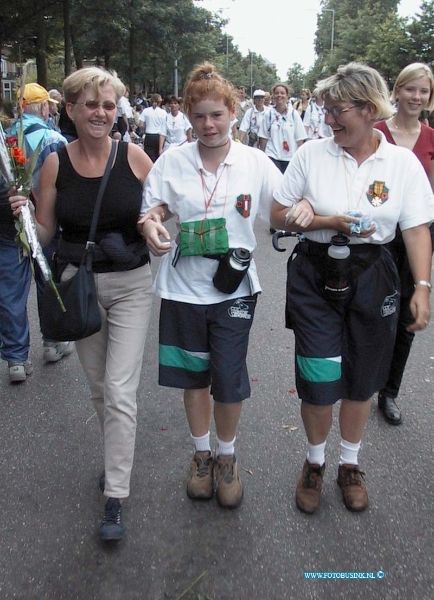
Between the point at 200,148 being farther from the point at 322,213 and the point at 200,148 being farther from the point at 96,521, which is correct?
the point at 96,521

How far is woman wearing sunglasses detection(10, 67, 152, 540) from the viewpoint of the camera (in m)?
2.73

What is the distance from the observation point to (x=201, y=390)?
9.85ft

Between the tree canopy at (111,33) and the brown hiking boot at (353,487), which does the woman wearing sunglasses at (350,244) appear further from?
the tree canopy at (111,33)

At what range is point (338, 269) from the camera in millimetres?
2621

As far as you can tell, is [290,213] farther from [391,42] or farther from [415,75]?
[391,42]

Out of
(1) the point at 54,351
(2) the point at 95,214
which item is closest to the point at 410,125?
(2) the point at 95,214

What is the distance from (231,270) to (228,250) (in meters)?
0.10

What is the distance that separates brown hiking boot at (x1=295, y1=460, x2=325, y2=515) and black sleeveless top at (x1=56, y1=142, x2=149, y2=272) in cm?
133

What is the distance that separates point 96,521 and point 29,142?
243cm

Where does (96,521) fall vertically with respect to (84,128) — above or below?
below

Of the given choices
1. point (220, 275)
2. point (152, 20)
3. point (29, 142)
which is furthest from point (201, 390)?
point (152, 20)

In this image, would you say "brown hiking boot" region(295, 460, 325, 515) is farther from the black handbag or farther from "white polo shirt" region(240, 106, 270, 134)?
"white polo shirt" region(240, 106, 270, 134)

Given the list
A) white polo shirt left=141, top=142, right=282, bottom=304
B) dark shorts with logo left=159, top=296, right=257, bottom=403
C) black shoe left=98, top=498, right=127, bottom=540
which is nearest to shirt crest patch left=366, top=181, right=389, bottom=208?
white polo shirt left=141, top=142, right=282, bottom=304

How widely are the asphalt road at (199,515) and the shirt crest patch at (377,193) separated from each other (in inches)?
55.9
